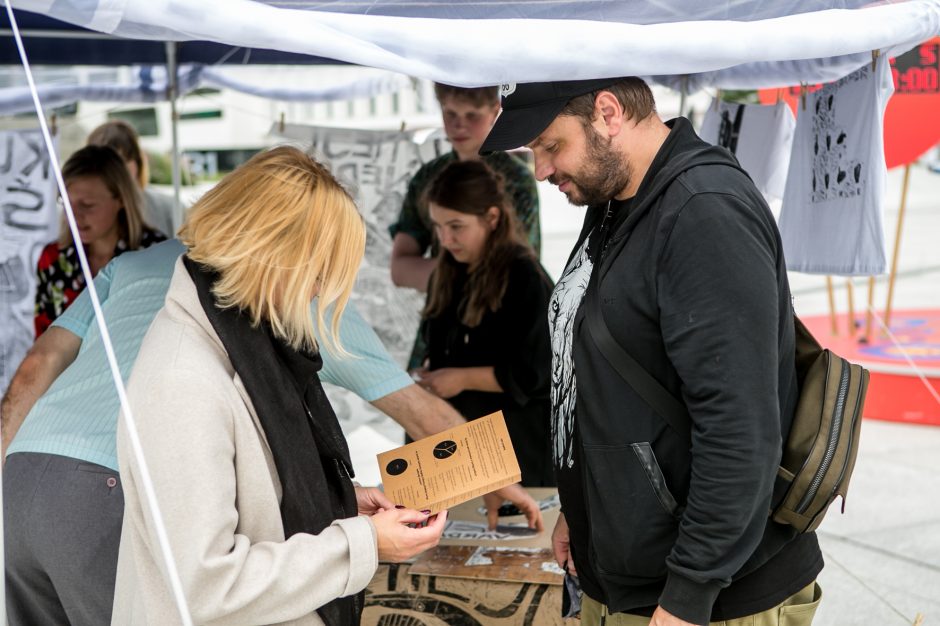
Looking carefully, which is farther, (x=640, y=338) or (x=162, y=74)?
(x=162, y=74)

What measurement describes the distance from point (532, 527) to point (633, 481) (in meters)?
0.88

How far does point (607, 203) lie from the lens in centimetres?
176

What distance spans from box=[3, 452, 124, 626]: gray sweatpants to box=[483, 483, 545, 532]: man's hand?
3.00ft

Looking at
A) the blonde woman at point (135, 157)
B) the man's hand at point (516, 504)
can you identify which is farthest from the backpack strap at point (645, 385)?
the blonde woman at point (135, 157)

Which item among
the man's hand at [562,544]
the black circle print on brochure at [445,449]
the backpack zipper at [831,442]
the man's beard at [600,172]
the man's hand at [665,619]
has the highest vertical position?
the man's beard at [600,172]

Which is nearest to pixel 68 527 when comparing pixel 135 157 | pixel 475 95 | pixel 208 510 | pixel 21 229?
pixel 208 510

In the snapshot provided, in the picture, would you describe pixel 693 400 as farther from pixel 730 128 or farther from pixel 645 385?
pixel 730 128

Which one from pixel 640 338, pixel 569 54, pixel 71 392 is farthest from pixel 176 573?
pixel 569 54

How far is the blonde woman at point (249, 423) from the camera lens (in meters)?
1.34

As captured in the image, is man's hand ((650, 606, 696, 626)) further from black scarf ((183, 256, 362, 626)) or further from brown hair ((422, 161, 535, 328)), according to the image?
brown hair ((422, 161, 535, 328))

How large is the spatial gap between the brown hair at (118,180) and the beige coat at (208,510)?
1.94m

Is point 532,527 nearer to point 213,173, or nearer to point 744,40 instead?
point 744,40

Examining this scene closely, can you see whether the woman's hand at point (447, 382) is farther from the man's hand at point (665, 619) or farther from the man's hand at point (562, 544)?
the man's hand at point (665, 619)

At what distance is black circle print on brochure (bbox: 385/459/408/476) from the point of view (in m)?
1.84
